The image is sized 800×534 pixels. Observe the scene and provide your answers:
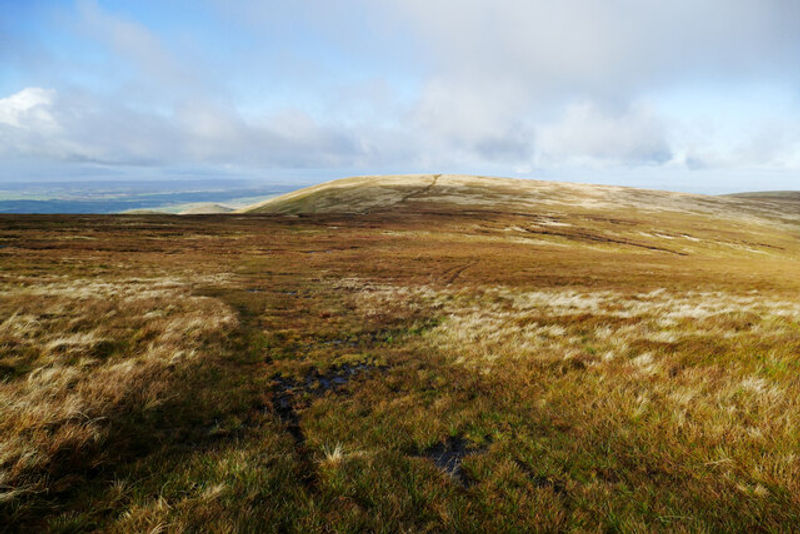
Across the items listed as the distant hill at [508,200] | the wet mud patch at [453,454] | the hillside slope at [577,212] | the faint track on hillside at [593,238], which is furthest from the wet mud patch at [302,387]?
the distant hill at [508,200]

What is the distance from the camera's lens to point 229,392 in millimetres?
7691

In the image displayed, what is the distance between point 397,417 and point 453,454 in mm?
1516

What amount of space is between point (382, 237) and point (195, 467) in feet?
187

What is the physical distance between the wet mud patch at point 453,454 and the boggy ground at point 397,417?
0.13ft

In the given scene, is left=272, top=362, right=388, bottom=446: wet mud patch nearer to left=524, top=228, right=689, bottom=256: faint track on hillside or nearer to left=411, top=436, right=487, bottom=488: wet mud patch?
left=411, top=436, right=487, bottom=488: wet mud patch

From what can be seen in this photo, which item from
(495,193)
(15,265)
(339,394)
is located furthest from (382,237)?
(495,193)

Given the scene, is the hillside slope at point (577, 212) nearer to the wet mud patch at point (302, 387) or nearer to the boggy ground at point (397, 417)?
the boggy ground at point (397, 417)

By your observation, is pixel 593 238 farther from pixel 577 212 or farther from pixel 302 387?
pixel 302 387

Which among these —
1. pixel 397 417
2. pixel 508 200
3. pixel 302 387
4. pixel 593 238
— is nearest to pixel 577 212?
pixel 508 200

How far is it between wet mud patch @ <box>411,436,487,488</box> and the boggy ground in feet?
0.13

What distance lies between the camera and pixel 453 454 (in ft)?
18.4

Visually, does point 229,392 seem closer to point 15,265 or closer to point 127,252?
point 15,265

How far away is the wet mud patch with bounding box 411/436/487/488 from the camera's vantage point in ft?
16.3

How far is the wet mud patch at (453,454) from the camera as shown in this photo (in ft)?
16.3
